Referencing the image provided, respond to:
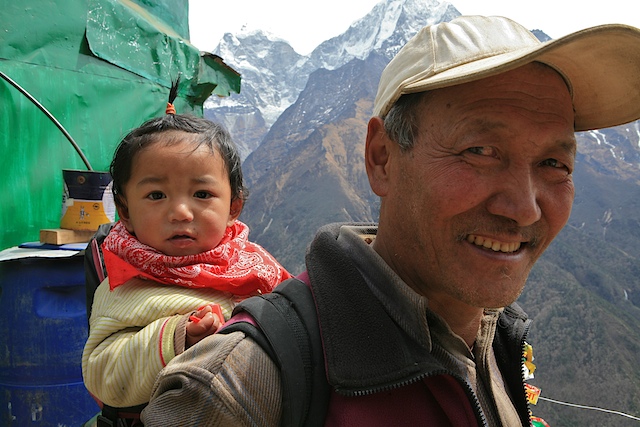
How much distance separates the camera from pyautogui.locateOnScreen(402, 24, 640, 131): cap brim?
117cm

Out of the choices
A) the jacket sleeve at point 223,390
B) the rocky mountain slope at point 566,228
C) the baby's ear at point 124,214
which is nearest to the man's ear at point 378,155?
the jacket sleeve at point 223,390

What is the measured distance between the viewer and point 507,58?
118 cm

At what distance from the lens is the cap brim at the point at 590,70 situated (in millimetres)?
1175

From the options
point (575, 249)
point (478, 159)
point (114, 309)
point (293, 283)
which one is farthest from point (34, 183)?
point (575, 249)

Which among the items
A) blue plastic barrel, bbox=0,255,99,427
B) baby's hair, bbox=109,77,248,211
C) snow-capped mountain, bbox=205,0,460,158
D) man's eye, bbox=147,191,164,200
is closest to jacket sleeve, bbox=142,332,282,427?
man's eye, bbox=147,191,164,200

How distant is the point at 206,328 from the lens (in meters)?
1.45

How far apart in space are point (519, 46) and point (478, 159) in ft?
1.18

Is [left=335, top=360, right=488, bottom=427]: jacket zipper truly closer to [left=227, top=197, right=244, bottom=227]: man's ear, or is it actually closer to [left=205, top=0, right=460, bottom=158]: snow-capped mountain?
[left=227, top=197, right=244, bottom=227]: man's ear

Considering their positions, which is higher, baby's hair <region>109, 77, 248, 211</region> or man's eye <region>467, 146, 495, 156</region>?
man's eye <region>467, 146, 495, 156</region>

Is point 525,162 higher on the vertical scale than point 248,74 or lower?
higher

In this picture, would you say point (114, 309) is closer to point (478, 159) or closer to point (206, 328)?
point (206, 328)

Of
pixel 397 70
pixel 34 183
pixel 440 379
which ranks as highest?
pixel 397 70

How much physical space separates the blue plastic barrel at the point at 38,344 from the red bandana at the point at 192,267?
1.25m

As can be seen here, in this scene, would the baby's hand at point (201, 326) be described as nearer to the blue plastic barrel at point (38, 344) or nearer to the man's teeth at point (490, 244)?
the man's teeth at point (490, 244)
